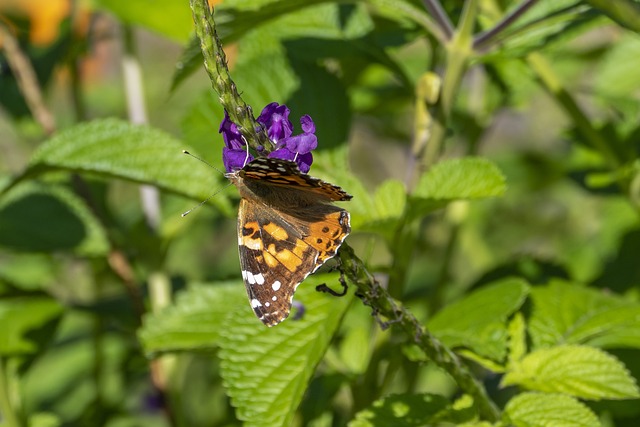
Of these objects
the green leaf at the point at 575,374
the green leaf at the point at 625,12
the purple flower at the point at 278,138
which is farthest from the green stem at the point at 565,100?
the purple flower at the point at 278,138

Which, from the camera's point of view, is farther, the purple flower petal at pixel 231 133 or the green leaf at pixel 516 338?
the green leaf at pixel 516 338

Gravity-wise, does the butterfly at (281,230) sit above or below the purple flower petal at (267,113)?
below

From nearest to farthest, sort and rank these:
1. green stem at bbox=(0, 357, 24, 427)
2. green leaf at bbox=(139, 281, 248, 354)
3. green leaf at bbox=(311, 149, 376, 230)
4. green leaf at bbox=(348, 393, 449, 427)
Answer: green leaf at bbox=(348, 393, 449, 427) → green leaf at bbox=(311, 149, 376, 230) → green leaf at bbox=(139, 281, 248, 354) → green stem at bbox=(0, 357, 24, 427)

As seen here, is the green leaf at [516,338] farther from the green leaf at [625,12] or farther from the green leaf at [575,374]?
the green leaf at [625,12]

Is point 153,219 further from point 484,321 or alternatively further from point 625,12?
point 625,12

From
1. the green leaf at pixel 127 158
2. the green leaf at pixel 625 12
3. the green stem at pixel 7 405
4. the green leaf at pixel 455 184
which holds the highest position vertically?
the green leaf at pixel 127 158

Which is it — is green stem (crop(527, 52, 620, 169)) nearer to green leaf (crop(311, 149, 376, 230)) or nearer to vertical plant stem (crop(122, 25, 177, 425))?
green leaf (crop(311, 149, 376, 230))

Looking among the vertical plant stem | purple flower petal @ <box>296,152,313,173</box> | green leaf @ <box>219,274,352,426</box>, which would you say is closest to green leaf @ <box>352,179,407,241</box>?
green leaf @ <box>219,274,352,426</box>

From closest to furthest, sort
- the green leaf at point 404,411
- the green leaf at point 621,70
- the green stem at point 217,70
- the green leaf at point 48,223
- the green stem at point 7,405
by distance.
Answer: the green stem at point 217,70
the green leaf at point 404,411
the green stem at point 7,405
the green leaf at point 48,223
the green leaf at point 621,70
